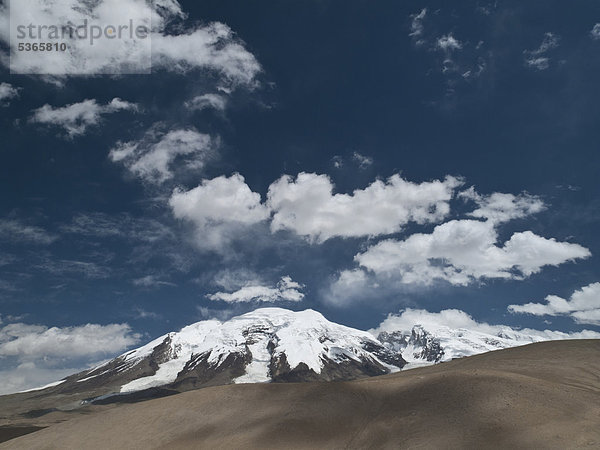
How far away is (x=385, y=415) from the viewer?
39.6 meters

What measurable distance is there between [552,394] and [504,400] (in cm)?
378

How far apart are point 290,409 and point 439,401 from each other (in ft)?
47.0

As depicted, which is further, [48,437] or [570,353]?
[570,353]

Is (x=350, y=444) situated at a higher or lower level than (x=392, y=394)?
lower

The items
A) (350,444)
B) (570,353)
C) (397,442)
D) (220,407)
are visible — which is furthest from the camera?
(570,353)

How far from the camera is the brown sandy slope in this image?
32.7 m

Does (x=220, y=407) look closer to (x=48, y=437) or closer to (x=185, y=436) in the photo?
(x=185, y=436)

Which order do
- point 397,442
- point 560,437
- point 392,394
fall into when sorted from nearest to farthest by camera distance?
1. point 560,437
2. point 397,442
3. point 392,394

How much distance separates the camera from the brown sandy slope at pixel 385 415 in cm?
3266

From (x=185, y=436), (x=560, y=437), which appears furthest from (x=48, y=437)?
(x=560, y=437)

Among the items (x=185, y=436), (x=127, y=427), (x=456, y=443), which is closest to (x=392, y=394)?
(x=456, y=443)

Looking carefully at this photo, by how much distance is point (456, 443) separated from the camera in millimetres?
31953

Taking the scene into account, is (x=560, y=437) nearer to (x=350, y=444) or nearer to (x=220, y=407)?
(x=350, y=444)

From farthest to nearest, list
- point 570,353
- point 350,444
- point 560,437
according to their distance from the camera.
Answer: point 570,353 → point 350,444 → point 560,437
